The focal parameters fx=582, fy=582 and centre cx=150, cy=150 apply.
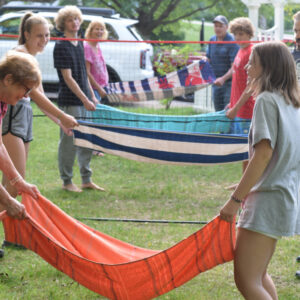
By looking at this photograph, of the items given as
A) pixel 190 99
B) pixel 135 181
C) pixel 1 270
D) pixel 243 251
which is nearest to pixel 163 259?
pixel 243 251

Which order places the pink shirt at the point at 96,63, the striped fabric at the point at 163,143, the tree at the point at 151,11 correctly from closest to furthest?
the striped fabric at the point at 163,143
the pink shirt at the point at 96,63
the tree at the point at 151,11

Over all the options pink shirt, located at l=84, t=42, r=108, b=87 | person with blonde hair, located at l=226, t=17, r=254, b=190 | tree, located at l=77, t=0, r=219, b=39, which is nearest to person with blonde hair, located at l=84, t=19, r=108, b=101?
pink shirt, located at l=84, t=42, r=108, b=87

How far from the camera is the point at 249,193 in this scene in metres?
2.64

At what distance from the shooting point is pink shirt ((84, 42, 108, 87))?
21.4ft

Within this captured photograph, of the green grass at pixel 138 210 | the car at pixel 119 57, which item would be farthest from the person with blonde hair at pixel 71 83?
the car at pixel 119 57

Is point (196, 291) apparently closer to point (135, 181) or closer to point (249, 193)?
point (249, 193)

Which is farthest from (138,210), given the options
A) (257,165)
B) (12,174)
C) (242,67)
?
(257,165)

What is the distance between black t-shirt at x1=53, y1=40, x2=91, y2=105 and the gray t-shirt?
11.1 feet

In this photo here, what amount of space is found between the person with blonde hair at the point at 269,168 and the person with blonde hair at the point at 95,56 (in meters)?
4.06

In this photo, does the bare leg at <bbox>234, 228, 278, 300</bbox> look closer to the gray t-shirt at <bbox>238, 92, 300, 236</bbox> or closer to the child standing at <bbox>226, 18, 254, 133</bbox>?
the gray t-shirt at <bbox>238, 92, 300, 236</bbox>

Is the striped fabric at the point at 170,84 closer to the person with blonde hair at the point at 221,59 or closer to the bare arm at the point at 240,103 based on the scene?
the person with blonde hair at the point at 221,59

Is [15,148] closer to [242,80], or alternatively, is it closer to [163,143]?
[163,143]

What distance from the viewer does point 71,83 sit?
556 centimetres

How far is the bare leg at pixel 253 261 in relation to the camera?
2619mm
